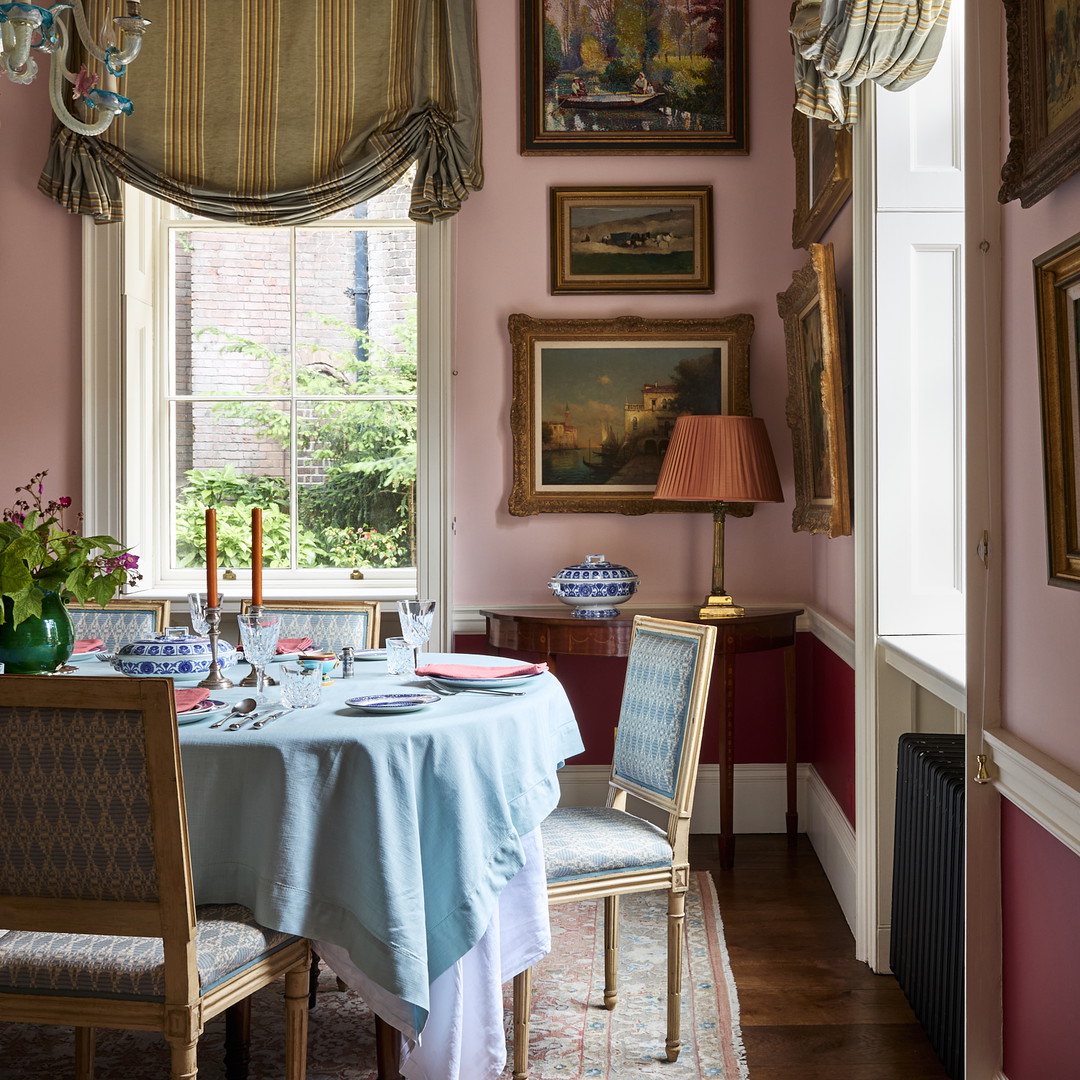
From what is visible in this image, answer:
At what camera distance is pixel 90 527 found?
418 centimetres

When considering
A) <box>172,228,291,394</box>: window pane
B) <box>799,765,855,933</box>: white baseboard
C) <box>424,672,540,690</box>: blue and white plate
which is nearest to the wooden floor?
<box>799,765,855,933</box>: white baseboard

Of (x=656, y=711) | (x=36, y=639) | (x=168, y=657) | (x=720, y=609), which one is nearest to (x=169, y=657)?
(x=168, y=657)

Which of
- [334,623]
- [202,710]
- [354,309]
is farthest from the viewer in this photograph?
[354,309]

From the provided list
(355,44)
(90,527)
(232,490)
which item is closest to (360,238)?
(355,44)

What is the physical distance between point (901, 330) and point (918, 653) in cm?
85

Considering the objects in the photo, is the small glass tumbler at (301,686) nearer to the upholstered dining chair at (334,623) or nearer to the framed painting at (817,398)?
the upholstered dining chair at (334,623)

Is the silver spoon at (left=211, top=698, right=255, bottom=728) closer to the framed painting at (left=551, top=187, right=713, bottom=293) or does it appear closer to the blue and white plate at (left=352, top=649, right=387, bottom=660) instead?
the blue and white plate at (left=352, top=649, right=387, bottom=660)

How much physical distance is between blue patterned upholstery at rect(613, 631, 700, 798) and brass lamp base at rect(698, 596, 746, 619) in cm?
106

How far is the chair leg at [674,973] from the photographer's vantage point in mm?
2365

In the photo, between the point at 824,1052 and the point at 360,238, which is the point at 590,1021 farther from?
the point at 360,238

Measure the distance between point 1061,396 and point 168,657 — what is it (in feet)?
6.20

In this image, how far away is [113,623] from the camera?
10.9 feet

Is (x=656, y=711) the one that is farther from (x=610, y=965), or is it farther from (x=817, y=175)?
(x=817, y=175)

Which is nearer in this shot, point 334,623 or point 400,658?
point 400,658
